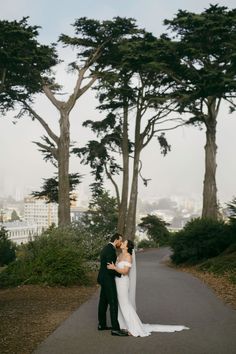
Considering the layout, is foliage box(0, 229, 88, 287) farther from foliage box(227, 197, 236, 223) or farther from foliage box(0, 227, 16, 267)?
foliage box(0, 227, 16, 267)

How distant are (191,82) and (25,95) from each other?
32.8ft

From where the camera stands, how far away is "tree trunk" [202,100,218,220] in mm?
26219

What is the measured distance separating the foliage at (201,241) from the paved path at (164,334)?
26.6 ft

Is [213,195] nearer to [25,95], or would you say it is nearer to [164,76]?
[164,76]

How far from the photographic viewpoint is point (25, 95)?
28172 millimetres

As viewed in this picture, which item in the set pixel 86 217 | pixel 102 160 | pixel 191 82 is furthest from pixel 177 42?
pixel 86 217

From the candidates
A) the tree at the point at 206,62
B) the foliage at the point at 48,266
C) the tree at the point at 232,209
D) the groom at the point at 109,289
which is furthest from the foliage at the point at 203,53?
the groom at the point at 109,289

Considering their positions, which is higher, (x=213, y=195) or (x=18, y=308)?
(x=213, y=195)

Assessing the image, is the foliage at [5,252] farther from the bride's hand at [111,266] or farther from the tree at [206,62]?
the bride's hand at [111,266]

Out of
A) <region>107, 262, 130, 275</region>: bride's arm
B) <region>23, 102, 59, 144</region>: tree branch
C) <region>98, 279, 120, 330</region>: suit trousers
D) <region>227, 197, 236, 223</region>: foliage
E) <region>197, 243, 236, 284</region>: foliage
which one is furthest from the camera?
<region>23, 102, 59, 144</region>: tree branch

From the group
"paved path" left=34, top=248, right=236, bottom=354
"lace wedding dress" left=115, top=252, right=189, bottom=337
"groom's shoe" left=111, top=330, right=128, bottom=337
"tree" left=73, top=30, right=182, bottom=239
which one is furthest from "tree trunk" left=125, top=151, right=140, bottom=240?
"groom's shoe" left=111, top=330, right=128, bottom=337

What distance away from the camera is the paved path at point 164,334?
21.8ft

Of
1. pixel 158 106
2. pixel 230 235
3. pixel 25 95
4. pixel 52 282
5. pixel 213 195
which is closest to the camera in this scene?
pixel 52 282

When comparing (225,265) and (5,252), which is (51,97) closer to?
(5,252)
